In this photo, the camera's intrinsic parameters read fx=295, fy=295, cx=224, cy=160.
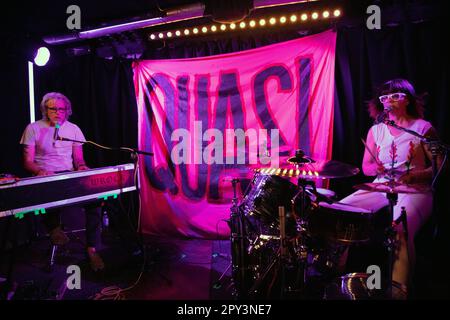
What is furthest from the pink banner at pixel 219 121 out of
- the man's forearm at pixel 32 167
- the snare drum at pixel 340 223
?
the man's forearm at pixel 32 167

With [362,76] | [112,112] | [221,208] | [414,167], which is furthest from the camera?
[112,112]

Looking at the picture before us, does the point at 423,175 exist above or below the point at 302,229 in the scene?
above

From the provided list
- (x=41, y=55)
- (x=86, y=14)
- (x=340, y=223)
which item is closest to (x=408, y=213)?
(x=340, y=223)

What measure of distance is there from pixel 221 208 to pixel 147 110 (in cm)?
181

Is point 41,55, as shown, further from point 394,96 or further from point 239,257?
point 394,96

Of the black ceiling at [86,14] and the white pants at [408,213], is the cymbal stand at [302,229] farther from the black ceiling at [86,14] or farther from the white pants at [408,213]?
the black ceiling at [86,14]

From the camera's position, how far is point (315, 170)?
2.41m

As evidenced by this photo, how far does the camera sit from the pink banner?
369 centimetres

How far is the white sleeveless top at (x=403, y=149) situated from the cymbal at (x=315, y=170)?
28.8 inches

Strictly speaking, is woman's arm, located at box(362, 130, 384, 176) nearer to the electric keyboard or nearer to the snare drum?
the snare drum

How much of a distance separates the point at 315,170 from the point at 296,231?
1.77 ft

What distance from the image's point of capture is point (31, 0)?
11.8ft
